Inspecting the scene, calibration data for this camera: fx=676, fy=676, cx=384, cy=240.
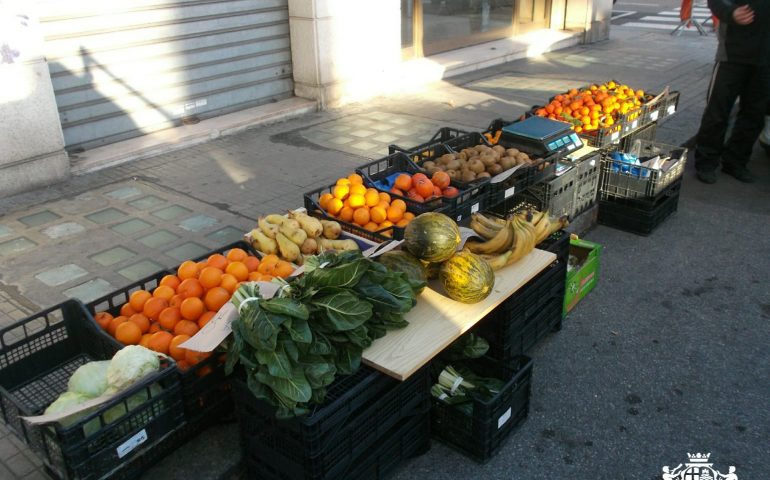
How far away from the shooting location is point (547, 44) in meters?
15.4

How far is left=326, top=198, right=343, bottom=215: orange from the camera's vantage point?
4816 mm

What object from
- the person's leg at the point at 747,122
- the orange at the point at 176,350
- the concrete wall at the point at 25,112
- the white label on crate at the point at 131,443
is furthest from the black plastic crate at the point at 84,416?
the person's leg at the point at 747,122

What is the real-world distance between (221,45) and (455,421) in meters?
7.54

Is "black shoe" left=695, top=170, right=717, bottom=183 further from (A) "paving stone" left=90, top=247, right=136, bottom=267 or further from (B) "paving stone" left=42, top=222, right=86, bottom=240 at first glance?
(B) "paving stone" left=42, top=222, right=86, bottom=240

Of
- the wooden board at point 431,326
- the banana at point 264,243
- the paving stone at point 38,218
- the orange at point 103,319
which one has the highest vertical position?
the banana at point 264,243

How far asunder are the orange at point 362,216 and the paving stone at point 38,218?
364 centimetres

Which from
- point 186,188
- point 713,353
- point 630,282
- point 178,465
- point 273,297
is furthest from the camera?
point 186,188

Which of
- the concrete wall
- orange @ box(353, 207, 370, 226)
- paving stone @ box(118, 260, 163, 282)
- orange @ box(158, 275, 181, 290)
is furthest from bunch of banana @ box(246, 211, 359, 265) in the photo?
the concrete wall

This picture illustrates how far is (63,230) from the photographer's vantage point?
6.40m

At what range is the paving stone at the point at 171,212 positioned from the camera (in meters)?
6.70

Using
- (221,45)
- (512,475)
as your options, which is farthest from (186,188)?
(512,475)

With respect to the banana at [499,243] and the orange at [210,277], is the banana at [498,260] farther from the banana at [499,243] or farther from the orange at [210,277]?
the orange at [210,277]

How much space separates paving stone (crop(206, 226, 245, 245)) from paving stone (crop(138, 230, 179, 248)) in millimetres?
344

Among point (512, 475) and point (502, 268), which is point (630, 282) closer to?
point (502, 268)
